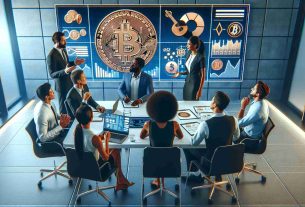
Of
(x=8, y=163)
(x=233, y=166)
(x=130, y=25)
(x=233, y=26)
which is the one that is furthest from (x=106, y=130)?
(x=233, y=26)

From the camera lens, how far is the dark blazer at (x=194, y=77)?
16.5 feet

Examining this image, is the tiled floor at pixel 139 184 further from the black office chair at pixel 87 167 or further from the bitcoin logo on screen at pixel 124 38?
the bitcoin logo on screen at pixel 124 38

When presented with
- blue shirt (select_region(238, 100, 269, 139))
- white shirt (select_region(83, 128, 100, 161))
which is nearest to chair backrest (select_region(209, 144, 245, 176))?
blue shirt (select_region(238, 100, 269, 139))

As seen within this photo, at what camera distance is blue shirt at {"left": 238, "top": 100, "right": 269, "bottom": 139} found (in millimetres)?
3887

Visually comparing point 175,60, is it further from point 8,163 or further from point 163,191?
point 8,163

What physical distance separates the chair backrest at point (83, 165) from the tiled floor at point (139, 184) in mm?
591

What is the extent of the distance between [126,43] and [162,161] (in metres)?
3.47

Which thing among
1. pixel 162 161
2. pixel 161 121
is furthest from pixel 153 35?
pixel 162 161

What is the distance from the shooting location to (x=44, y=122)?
3.77 meters

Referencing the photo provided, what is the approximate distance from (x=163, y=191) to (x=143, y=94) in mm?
1503

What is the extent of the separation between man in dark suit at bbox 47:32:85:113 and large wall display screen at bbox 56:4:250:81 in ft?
4.43

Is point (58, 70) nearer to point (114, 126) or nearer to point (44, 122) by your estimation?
point (44, 122)

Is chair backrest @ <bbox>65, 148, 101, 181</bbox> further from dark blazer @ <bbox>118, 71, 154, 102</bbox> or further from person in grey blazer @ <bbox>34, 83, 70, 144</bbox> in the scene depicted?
dark blazer @ <bbox>118, 71, 154, 102</bbox>

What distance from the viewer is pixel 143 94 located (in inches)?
191
